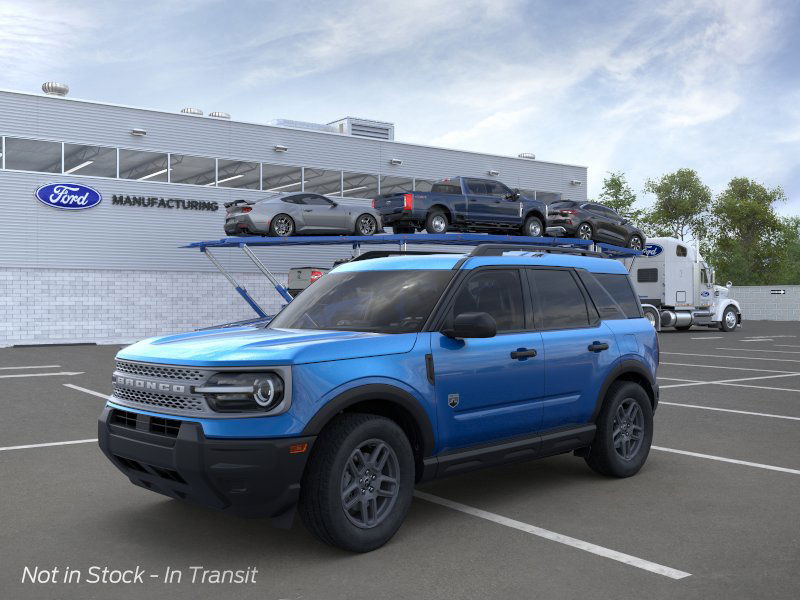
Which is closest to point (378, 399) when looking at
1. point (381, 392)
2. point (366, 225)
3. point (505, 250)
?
point (381, 392)

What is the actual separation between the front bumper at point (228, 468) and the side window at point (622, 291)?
3525 mm

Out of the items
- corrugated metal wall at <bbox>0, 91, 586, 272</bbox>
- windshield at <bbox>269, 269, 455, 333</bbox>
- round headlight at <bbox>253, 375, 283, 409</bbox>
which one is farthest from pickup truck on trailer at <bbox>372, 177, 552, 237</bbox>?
round headlight at <bbox>253, 375, 283, 409</bbox>

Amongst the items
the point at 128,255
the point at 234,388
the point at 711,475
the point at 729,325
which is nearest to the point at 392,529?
the point at 234,388

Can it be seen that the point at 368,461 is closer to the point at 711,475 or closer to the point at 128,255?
the point at 711,475

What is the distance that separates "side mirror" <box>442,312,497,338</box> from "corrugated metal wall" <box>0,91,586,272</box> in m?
24.9

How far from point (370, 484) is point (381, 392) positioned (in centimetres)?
55

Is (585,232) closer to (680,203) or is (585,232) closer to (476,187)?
(476,187)

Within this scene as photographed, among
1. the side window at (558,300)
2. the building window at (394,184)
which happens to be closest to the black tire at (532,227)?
the building window at (394,184)

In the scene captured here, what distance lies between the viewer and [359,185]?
33875 millimetres

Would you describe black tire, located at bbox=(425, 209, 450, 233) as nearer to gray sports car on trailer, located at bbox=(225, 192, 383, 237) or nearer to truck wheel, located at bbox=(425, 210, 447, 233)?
truck wheel, located at bbox=(425, 210, 447, 233)

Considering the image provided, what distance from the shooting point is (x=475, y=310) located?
5.71 metres

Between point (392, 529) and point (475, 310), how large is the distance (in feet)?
5.46

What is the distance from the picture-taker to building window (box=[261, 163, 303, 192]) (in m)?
31.5

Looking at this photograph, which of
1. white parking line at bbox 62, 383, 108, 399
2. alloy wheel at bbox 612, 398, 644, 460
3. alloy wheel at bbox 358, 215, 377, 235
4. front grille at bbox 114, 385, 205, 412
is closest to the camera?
front grille at bbox 114, 385, 205, 412
